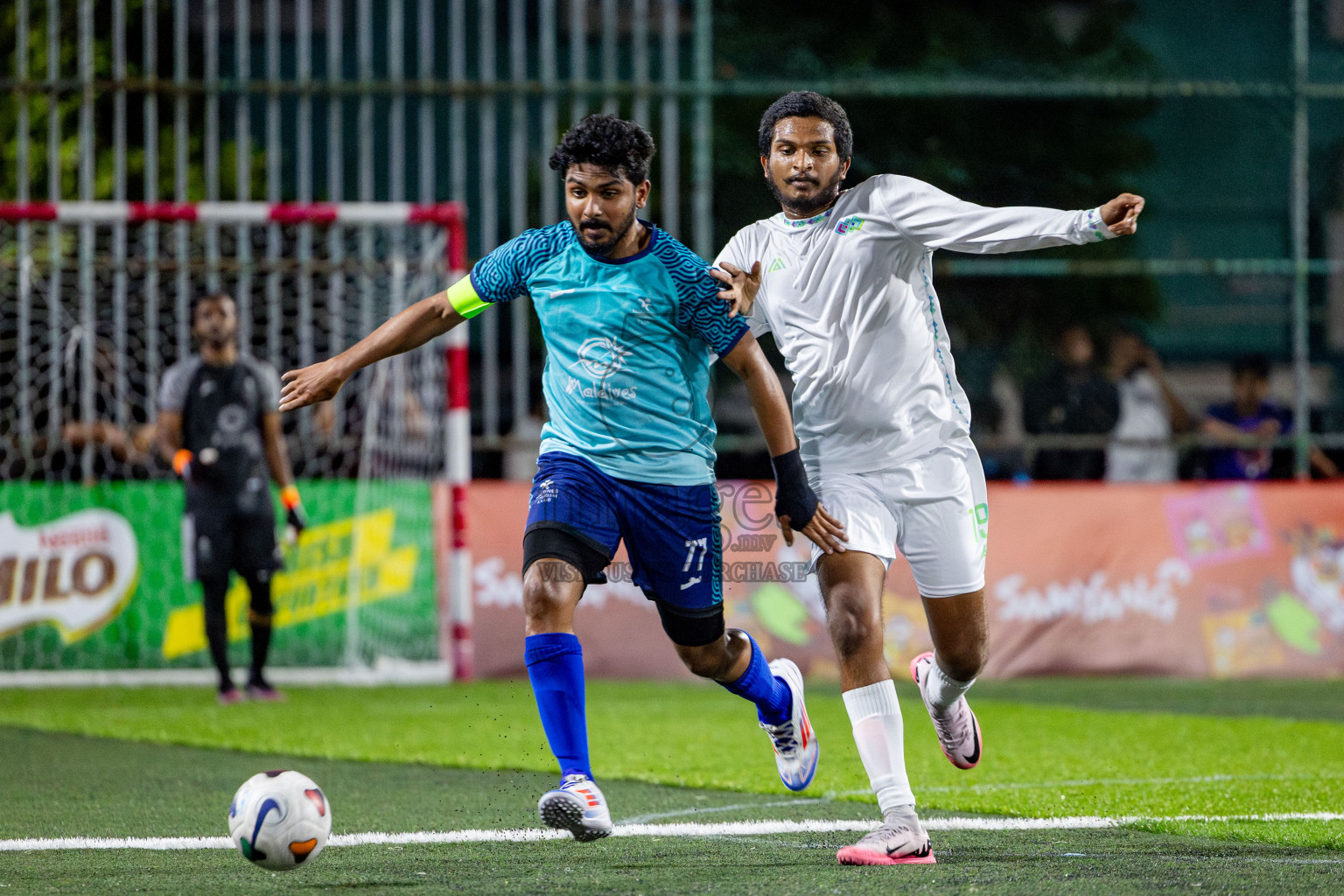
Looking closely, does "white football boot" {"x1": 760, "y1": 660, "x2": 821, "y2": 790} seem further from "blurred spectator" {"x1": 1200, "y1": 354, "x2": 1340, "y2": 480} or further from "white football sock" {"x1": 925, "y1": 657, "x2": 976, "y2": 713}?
"blurred spectator" {"x1": 1200, "y1": 354, "x2": 1340, "y2": 480}

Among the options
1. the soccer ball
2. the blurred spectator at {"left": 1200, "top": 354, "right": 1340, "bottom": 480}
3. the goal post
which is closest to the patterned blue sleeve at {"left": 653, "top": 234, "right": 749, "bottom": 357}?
the soccer ball

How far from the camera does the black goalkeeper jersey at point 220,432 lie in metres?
9.97

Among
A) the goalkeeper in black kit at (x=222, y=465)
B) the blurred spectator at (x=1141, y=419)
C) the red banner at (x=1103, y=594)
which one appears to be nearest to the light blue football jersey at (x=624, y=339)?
the goalkeeper in black kit at (x=222, y=465)

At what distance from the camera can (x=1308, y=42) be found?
1294 centimetres

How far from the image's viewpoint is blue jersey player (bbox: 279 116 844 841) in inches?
196

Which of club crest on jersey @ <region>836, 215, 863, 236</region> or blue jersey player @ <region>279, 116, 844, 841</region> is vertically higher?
club crest on jersey @ <region>836, 215, 863, 236</region>

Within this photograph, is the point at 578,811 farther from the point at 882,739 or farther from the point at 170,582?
the point at 170,582

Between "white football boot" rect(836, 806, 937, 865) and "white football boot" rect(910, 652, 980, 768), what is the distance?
1.06m

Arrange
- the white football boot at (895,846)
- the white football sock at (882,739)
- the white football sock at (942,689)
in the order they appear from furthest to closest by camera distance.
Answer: the white football sock at (942,689) < the white football sock at (882,739) < the white football boot at (895,846)

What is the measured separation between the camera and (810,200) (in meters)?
5.27

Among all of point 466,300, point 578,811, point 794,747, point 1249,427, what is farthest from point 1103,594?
point 578,811

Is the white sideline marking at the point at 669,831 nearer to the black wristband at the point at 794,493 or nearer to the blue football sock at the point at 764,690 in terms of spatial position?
the blue football sock at the point at 764,690

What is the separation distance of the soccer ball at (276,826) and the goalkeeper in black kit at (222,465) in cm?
561

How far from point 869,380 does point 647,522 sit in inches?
31.1
